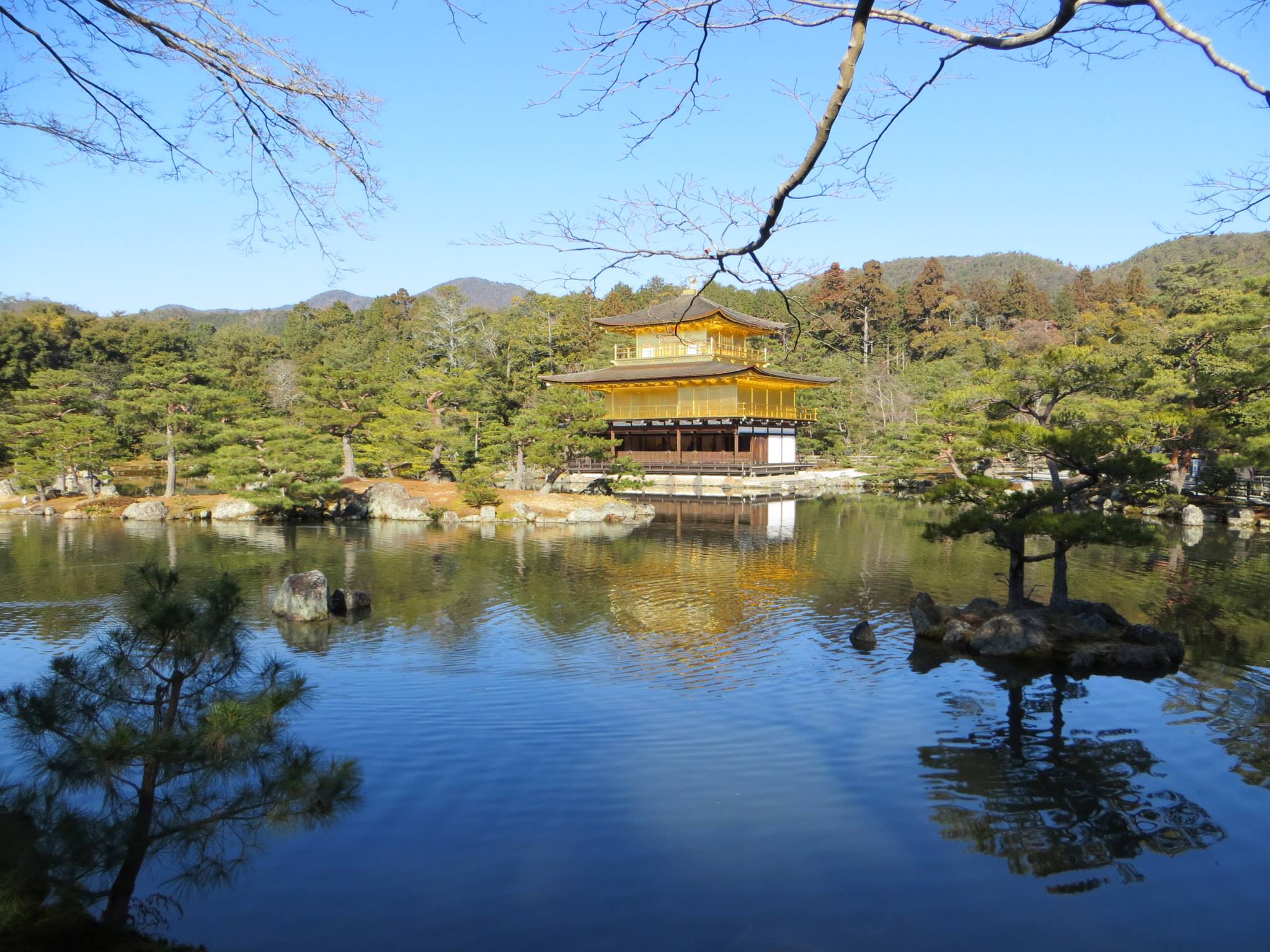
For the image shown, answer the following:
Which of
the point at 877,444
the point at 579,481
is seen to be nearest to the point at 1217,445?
the point at 877,444

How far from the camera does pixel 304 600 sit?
400 inches

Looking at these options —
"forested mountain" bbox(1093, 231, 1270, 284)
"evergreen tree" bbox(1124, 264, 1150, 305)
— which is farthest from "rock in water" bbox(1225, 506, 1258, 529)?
"forested mountain" bbox(1093, 231, 1270, 284)

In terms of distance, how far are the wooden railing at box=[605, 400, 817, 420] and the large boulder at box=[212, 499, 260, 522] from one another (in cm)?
1184

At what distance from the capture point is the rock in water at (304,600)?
10.1 metres

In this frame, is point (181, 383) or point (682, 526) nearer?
point (682, 526)

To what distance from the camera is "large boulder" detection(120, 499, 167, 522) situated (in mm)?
19547

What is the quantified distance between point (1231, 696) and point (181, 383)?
890 inches

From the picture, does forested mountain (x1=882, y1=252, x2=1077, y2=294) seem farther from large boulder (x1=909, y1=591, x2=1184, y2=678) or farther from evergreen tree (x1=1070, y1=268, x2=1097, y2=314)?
large boulder (x1=909, y1=591, x2=1184, y2=678)

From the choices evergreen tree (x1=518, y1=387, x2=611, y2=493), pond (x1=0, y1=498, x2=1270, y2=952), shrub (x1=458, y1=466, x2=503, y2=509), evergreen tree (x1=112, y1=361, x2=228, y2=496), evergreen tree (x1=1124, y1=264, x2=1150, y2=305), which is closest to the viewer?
pond (x1=0, y1=498, x2=1270, y2=952)

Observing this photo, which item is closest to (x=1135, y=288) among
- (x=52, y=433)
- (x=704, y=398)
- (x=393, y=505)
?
(x=704, y=398)

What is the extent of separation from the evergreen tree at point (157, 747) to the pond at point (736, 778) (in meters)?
0.87

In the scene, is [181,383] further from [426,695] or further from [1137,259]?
[1137,259]

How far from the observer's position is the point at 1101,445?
29.0 feet

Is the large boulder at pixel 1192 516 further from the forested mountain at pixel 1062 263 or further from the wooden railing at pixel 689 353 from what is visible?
the forested mountain at pixel 1062 263
